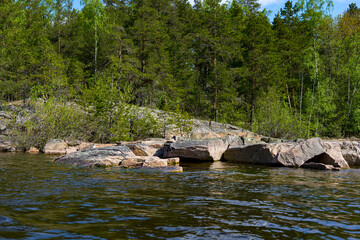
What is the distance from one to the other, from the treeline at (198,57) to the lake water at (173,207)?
22.0 metres

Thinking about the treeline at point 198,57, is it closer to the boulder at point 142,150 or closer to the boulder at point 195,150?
the boulder at point 195,150

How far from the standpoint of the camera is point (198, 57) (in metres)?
39.2

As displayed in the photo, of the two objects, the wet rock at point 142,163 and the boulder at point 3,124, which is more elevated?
the boulder at point 3,124

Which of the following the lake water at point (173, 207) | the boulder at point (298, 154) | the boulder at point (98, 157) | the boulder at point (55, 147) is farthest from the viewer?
the boulder at point (55, 147)

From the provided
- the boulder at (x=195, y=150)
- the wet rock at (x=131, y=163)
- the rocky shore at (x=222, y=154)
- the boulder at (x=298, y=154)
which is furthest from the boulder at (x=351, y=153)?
the wet rock at (x=131, y=163)

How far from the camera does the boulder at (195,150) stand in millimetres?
15672

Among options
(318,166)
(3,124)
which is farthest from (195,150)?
(3,124)

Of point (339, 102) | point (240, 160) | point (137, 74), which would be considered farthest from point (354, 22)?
point (240, 160)

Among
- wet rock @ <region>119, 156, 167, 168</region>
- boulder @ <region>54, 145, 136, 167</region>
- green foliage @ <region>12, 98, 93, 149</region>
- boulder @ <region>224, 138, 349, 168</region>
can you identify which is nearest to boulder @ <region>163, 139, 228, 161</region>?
boulder @ <region>224, 138, 349, 168</region>

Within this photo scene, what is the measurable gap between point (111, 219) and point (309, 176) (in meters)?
8.30

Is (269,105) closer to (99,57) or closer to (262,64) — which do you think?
(262,64)

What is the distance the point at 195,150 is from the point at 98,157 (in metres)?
4.89

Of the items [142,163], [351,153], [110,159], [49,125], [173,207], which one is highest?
[49,125]

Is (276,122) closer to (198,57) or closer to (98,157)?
(198,57)
